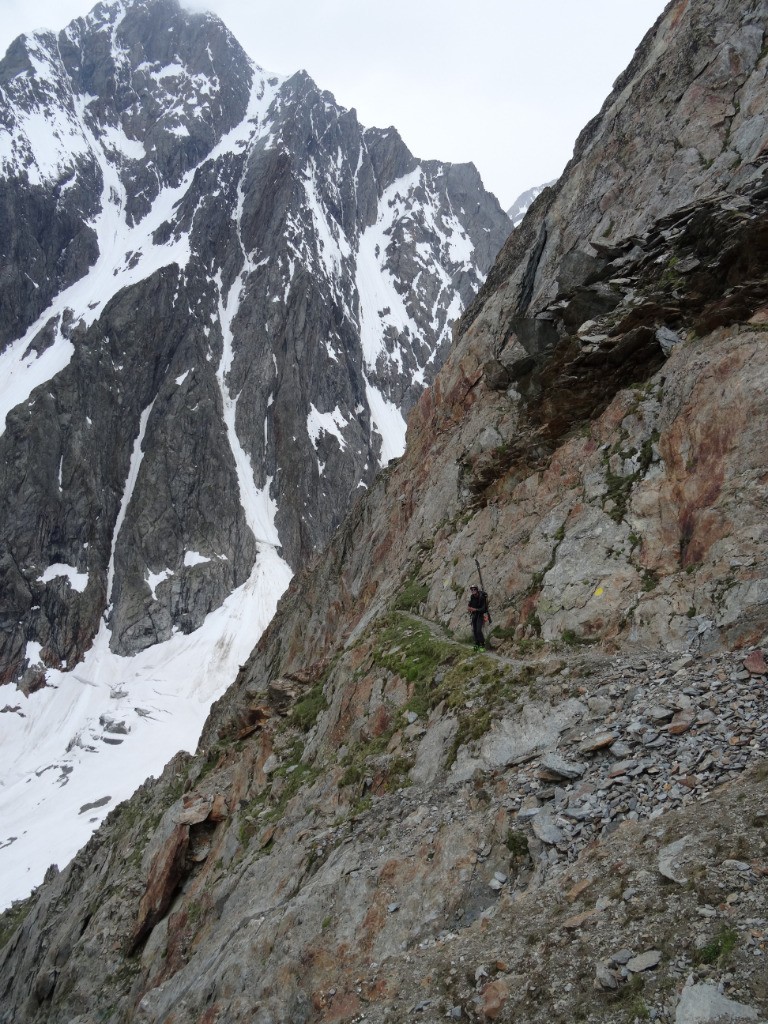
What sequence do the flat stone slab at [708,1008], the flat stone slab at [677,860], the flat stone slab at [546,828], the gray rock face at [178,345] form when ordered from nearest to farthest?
the flat stone slab at [708,1008]
the flat stone slab at [677,860]
the flat stone slab at [546,828]
the gray rock face at [178,345]

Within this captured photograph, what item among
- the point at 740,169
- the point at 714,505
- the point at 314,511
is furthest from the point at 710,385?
the point at 314,511

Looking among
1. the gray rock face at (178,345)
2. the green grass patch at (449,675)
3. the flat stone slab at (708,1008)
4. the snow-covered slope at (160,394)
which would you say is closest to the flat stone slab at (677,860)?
the flat stone slab at (708,1008)

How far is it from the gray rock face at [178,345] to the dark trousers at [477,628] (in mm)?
105783

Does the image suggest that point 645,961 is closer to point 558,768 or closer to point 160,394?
point 558,768

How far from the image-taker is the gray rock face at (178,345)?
11931 centimetres

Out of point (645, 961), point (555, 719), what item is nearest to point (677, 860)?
point (645, 961)

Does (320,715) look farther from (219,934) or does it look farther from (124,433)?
(124,433)

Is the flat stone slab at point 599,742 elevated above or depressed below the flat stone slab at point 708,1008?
above

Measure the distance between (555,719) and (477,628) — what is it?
5.28 meters

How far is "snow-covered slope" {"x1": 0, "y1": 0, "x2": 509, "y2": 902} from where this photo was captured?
10112 centimetres

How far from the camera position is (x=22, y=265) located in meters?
154

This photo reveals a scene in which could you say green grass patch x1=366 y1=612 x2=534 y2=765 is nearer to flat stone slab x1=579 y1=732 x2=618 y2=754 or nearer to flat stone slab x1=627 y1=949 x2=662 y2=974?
flat stone slab x1=579 y1=732 x2=618 y2=754

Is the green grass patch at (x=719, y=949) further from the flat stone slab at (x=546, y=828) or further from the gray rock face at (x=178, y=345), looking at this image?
the gray rock face at (x=178, y=345)

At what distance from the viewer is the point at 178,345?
142 meters
